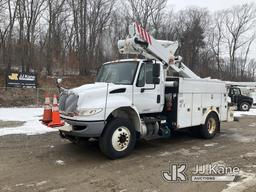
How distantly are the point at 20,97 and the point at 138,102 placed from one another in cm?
1592

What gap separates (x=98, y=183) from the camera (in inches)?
204

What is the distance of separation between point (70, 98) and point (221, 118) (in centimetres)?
594

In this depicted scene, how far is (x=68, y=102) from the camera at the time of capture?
6.61 meters

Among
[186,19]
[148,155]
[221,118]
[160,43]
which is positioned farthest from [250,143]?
[186,19]

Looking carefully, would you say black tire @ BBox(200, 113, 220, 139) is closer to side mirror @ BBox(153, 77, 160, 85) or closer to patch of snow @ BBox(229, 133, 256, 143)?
patch of snow @ BBox(229, 133, 256, 143)

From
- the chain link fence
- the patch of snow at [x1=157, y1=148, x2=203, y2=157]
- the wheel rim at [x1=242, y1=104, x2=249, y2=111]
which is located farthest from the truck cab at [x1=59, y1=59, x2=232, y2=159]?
the wheel rim at [x1=242, y1=104, x2=249, y2=111]

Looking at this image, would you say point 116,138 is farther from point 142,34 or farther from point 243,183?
point 142,34

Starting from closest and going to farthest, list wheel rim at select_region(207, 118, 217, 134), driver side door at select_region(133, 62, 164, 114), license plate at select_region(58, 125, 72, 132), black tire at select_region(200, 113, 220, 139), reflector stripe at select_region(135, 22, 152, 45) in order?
license plate at select_region(58, 125, 72, 132), driver side door at select_region(133, 62, 164, 114), reflector stripe at select_region(135, 22, 152, 45), black tire at select_region(200, 113, 220, 139), wheel rim at select_region(207, 118, 217, 134)

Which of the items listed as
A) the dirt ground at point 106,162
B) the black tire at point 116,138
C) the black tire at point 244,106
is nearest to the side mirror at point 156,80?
the black tire at point 116,138

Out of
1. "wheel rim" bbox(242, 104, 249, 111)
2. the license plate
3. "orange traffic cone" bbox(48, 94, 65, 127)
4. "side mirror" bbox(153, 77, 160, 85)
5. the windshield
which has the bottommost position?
"wheel rim" bbox(242, 104, 249, 111)

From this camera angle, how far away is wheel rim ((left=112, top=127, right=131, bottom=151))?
6645mm

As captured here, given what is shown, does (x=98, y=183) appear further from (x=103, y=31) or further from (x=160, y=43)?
A: (x=103, y=31)

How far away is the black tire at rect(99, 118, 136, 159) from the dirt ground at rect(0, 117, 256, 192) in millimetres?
199

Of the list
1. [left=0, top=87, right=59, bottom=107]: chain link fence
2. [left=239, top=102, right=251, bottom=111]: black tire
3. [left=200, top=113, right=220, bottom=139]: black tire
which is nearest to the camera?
[left=200, top=113, right=220, bottom=139]: black tire
